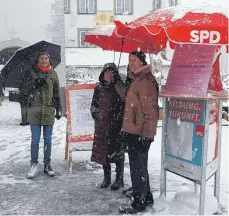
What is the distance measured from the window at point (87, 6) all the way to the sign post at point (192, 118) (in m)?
29.4

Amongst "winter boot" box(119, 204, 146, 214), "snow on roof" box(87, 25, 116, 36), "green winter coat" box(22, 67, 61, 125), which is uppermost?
"snow on roof" box(87, 25, 116, 36)

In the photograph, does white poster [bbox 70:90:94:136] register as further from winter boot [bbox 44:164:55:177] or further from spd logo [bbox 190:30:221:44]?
spd logo [bbox 190:30:221:44]

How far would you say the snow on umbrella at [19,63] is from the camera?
5.68 metres

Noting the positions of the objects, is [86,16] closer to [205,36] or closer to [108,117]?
[108,117]

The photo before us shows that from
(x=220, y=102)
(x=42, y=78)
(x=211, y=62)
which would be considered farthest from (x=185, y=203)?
(x=42, y=78)

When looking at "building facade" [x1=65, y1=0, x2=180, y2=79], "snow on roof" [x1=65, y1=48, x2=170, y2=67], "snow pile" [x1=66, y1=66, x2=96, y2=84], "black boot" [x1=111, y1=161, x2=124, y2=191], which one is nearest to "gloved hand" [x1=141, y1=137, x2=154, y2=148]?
"black boot" [x1=111, y1=161, x2=124, y2=191]

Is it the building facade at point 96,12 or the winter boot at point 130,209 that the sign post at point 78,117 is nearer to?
the winter boot at point 130,209

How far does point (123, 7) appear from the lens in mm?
32125

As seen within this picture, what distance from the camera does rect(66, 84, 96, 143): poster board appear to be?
589cm

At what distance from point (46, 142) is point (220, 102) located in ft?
9.06

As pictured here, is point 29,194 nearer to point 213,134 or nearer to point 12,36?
point 213,134

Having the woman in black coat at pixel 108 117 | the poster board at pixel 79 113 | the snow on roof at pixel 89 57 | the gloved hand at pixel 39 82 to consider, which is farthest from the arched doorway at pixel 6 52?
the woman in black coat at pixel 108 117

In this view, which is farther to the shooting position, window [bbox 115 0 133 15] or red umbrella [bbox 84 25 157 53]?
window [bbox 115 0 133 15]

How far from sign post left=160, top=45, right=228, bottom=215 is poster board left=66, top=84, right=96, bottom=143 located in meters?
1.90
